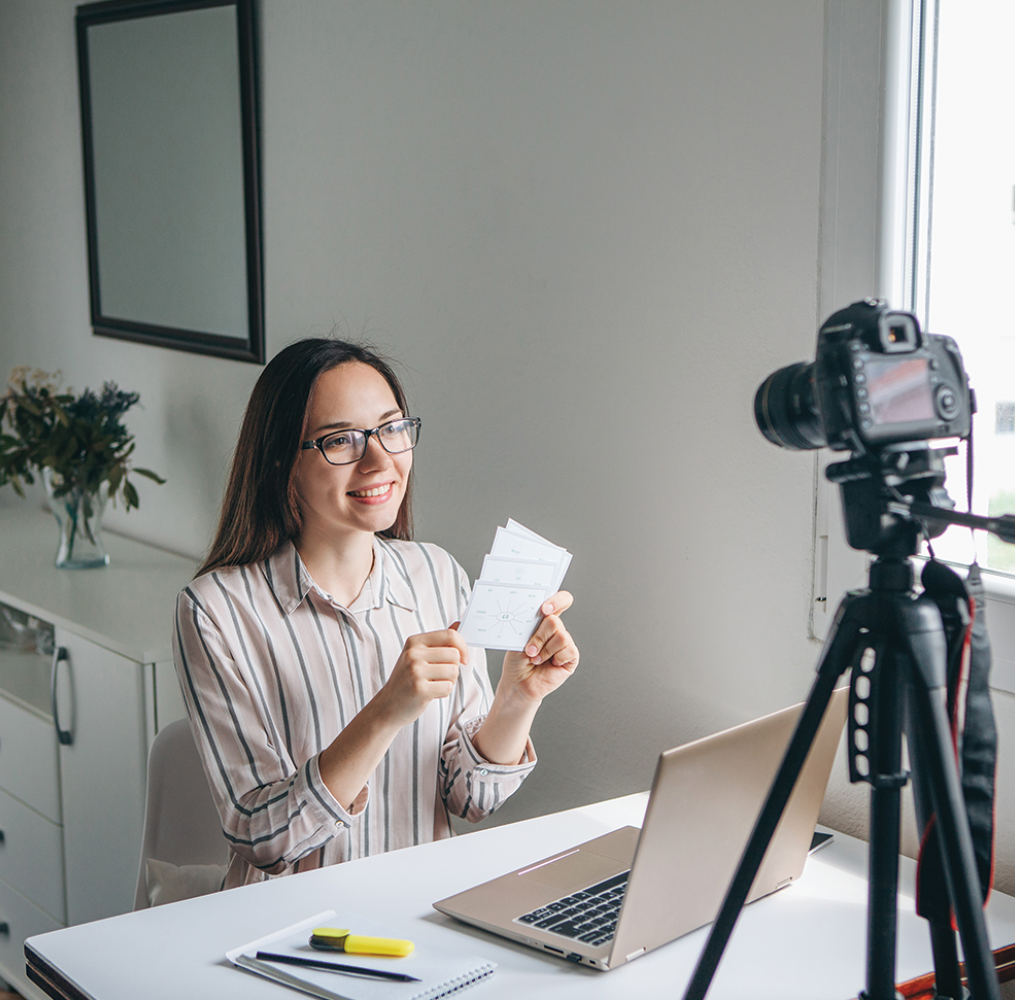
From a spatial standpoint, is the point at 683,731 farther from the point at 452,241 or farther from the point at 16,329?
the point at 16,329

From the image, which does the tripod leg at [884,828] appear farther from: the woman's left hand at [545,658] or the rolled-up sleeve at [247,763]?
the rolled-up sleeve at [247,763]

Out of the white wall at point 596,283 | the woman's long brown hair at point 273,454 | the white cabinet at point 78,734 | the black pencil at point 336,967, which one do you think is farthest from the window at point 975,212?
the white cabinet at point 78,734

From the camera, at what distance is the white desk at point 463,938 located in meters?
1.12

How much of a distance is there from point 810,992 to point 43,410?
227 cm

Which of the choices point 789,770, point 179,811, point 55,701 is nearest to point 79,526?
point 55,701

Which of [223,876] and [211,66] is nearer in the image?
[223,876]

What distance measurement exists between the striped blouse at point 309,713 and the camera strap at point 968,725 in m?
0.69

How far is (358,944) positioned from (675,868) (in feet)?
1.01

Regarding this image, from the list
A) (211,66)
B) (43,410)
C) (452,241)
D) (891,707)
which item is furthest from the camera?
(43,410)

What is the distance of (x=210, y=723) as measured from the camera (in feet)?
4.90

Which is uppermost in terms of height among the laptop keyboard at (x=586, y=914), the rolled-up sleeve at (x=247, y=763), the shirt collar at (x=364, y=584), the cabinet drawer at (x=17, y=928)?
the shirt collar at (x=364, y=584)

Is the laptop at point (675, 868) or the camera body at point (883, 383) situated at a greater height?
the camera body at point (883, 383)

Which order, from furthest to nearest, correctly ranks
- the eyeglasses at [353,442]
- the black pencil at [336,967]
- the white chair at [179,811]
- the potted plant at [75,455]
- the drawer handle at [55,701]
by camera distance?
the potted plant at [75,455]
the drawer handle at [55,701]
the white chair at [179,811]
the eyeglasses at [353,442]
the black pencil at [336,967]

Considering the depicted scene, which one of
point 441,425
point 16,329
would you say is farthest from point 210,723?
point 16,329
